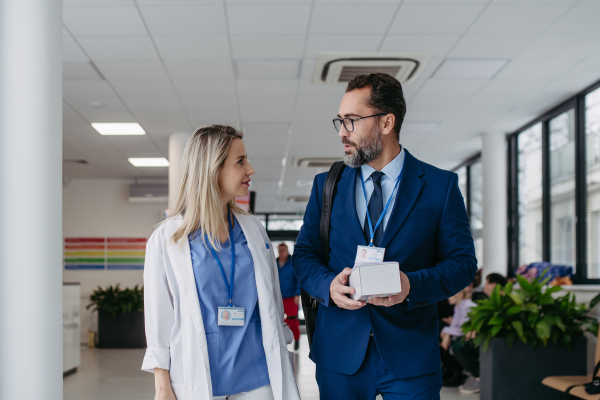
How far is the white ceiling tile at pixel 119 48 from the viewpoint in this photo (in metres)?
4.79

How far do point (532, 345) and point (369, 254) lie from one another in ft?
9.77

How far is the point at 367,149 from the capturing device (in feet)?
5.83

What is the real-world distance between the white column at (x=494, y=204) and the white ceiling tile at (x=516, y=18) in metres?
3.41

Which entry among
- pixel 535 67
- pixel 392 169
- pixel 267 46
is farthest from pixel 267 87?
pixel 392 169

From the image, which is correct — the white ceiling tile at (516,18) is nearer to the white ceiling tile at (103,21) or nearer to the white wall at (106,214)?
the white ceiling tile at (103,21)

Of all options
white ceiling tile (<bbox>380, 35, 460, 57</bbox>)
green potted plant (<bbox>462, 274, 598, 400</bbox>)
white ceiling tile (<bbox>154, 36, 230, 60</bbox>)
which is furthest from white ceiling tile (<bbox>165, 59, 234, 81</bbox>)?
green potted plant (<bbox>462, 274, 598, 400</bbox>)

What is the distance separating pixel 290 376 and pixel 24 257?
137cm

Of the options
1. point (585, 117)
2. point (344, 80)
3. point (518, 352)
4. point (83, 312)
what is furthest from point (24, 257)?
point (83, 312)

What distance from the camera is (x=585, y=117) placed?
6.20 m

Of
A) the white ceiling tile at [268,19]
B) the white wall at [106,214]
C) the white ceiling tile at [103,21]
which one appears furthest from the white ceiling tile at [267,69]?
the white wall at [106,214]

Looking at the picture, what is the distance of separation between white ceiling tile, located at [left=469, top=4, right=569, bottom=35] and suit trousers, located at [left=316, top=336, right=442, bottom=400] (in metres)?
3.44

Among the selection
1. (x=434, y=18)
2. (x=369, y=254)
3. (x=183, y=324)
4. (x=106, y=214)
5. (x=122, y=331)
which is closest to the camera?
(x=369, y=254)

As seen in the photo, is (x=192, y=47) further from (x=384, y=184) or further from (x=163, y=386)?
(x=163, y=386)

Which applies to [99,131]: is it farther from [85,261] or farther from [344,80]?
[85,261]
